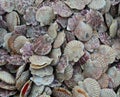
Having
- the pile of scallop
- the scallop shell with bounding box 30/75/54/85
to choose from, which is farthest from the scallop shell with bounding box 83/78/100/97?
the scallop shell with bounding box 30/75/54/85

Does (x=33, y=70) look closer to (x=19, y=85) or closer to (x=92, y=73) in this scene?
(x=19, y=85)

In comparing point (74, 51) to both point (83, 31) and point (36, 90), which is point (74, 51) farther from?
point (36, 90)

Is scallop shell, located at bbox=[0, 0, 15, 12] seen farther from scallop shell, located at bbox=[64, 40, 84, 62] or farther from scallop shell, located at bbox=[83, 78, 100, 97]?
scallop shell, located at bbox=[83, 78, 100, 97]

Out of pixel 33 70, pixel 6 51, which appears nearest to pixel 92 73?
pixel 33 70

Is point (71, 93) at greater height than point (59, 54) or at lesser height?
lesser

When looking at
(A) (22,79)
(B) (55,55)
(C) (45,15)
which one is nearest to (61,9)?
(C) (45,15)

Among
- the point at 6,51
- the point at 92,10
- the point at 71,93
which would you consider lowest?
the point at 71,93
